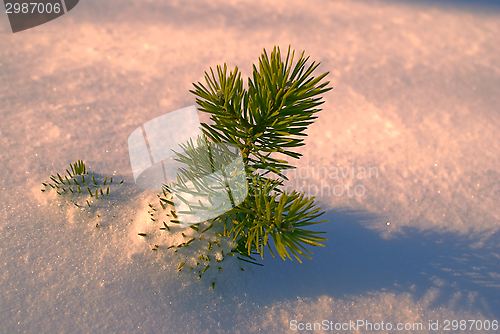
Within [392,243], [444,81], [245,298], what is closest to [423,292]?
[392,243]

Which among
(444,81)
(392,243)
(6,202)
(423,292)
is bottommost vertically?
(423,292)

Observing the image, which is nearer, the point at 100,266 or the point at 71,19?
the point at 100,266

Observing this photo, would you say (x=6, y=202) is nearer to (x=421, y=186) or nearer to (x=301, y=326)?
(x=301, y=326)

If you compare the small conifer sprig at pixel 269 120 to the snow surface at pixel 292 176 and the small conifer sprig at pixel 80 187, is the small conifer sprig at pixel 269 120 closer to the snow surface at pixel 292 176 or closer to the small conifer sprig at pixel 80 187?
the snow surface at pixel 292 176

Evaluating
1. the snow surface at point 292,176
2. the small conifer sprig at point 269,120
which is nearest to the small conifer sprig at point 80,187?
the snow surface at point 292,176

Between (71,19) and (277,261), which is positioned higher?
(71,19)

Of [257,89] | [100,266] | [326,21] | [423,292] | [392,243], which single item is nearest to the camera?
[257,89]

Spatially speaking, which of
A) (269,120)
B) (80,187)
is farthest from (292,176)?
(80,187)

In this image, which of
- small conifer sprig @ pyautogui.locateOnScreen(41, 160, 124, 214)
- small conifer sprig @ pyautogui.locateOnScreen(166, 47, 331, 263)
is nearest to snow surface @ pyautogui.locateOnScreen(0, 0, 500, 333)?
small conifer sprig @ pyautogui.locateOnScreen(41, 160, 124, 214)
